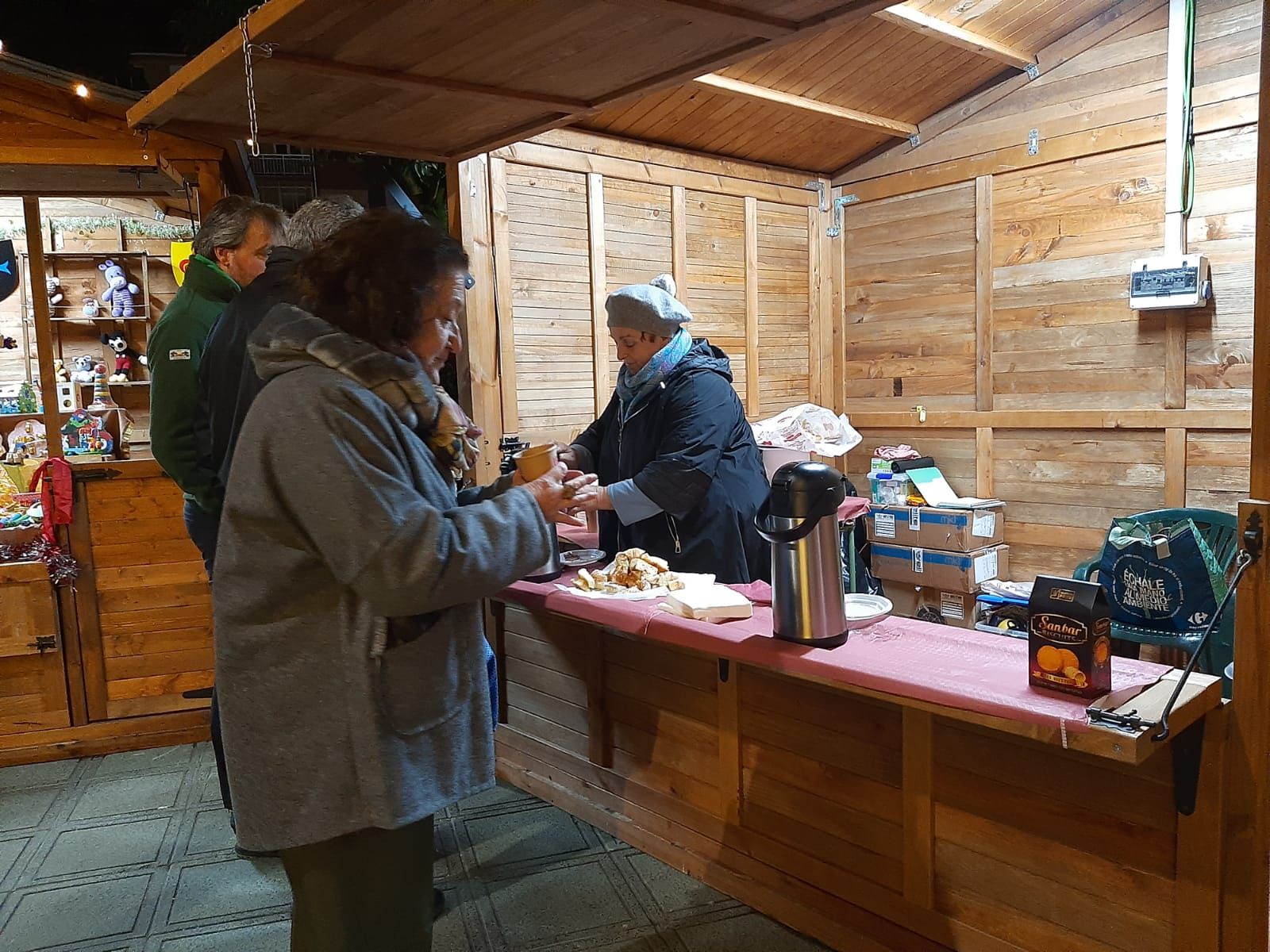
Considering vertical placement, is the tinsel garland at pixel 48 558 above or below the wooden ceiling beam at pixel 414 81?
below

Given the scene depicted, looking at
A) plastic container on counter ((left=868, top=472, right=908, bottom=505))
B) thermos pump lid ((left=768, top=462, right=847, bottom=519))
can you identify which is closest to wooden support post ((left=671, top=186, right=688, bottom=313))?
plastic container on counter ((left=868, top=472, right=908, bottom=505))

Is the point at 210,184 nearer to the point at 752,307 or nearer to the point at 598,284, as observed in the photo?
the point at 598,284

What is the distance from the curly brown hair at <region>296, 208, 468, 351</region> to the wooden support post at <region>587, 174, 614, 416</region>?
3.20 meters

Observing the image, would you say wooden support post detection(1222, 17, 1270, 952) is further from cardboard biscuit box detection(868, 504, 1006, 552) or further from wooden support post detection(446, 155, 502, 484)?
cardboard biscuit box detection(868, 504, 1006, 552)

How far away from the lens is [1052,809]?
6.16 ft

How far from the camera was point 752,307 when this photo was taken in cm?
539

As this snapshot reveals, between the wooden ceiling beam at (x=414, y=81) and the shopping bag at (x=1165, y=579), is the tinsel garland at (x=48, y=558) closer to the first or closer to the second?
the wooden ceiling beam at (x=414, y=81)

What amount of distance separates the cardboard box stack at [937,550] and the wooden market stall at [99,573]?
141 inches

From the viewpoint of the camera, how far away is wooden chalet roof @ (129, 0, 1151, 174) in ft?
7.07

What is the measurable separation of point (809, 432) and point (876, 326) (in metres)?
0.93

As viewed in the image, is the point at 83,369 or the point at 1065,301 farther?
the point at 83,369

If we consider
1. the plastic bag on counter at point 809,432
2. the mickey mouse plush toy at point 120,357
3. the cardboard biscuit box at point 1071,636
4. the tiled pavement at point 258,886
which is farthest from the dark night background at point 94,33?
the cardboard biscuit box at point 1071,636

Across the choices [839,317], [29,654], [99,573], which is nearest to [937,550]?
[839,317]

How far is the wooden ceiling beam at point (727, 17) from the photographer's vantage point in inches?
82.4
